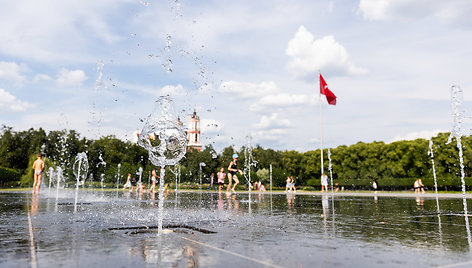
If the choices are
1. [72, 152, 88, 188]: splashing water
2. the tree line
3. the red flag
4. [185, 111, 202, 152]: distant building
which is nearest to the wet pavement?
[72, 152, 88, 188]: splashing water

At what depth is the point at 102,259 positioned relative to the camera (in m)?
3.45

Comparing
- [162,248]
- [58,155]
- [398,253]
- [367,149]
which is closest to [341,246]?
[398,253]

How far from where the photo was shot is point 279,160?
72.5 m

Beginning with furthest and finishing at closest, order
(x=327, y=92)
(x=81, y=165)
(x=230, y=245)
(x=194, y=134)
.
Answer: (x=194, y=134) < (x=81, y=165) < (x=327, y=92) < (x=230, y=245)

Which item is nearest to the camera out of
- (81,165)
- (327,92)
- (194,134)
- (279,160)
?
(327,92)

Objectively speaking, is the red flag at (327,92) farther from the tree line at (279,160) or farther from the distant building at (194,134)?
the distant building at (194,134)

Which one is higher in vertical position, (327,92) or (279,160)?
(327,92)

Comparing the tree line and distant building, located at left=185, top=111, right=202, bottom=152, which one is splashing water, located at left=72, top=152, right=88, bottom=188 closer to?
the tree line

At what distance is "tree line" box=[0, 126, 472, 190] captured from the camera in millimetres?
46188

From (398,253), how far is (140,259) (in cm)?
267

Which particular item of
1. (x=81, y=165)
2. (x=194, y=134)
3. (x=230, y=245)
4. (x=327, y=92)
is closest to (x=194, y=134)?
(x=194, y=134)

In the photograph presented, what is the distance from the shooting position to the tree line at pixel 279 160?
46.2 metres

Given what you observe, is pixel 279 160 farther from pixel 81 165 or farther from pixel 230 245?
pixel 230 245

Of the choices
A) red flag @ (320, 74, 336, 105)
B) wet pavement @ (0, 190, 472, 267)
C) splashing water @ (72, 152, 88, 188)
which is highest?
red flag @ (320, 74, 336, 105)
